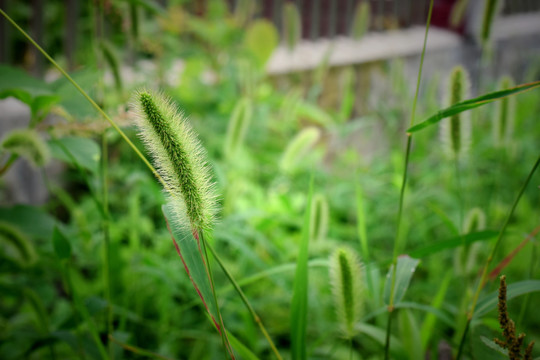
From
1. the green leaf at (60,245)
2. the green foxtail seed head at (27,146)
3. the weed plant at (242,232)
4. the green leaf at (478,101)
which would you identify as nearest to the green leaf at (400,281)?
the weed plant at (242,232)

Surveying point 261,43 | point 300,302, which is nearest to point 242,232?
point 300,302

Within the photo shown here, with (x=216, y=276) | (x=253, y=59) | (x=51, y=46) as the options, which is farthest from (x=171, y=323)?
(x=51, y=46)

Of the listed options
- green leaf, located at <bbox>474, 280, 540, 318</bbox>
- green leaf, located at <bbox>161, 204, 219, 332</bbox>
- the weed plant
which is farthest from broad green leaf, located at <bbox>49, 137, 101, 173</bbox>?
green leaf, located at <bbox>474, 280, 540, 318</bbox>

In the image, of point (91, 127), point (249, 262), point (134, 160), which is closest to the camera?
point (91, 127)

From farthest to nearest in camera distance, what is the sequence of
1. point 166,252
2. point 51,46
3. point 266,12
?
point 266,12 → point 51,46 → point 166,252

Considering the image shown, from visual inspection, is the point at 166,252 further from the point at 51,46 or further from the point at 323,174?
the point at 51,46

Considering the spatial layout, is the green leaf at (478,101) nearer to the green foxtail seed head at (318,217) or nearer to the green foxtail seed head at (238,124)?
the green foxtail seed head at (318,217)

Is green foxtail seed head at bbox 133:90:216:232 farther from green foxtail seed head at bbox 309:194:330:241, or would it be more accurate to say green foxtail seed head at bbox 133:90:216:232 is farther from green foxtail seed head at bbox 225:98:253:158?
green foxtail seed head at bbox 225:98:253:158

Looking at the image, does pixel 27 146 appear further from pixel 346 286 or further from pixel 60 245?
pixel 346 286
